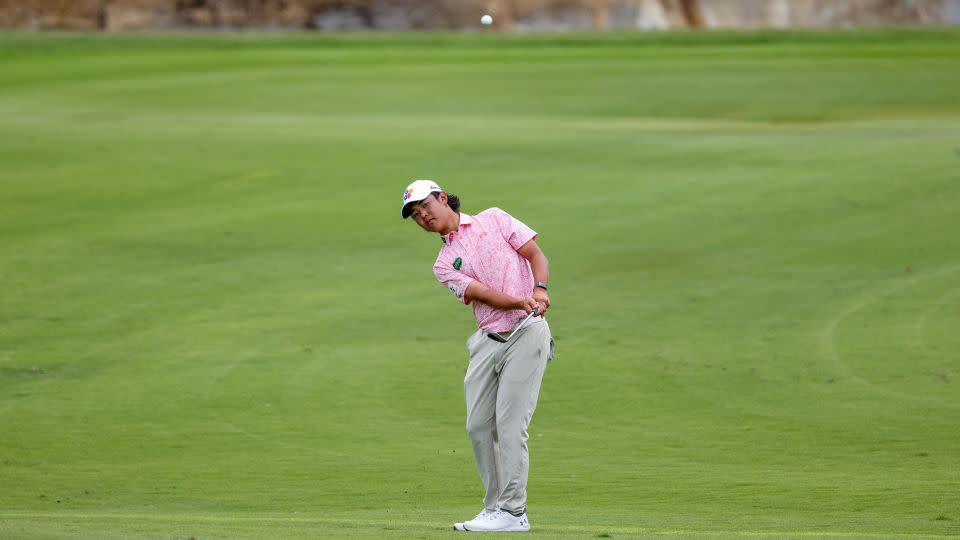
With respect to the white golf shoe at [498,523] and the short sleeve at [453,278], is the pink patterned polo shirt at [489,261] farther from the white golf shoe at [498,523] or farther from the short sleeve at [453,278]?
the white golf shoe at [498,523]

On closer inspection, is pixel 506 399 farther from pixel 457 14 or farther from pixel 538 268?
pixel 457 14

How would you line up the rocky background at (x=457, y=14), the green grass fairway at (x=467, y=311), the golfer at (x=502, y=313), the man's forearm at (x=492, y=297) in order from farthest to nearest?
the rocky background at (x=457, y=14)
the green grass fairway at (x=467, y=311)
the golfer at (x=502, y=313)
the man's forearm at (x=492, y=297)

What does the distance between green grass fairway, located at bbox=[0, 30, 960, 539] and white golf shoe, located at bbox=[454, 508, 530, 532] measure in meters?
0.09

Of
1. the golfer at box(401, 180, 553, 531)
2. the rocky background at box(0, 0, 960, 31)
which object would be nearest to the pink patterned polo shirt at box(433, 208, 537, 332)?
the golfer at box(401, 180, 553, 531)

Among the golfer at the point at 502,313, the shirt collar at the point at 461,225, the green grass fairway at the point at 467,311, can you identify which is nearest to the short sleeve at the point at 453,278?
the golfer at the point at 502,313

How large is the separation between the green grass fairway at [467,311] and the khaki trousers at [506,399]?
0.94ft

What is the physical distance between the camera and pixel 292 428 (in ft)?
34.8

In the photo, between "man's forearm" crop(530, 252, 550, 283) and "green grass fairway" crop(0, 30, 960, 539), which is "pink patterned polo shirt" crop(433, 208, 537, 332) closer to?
"man's forearm" crop(530, 252, 550, 283)

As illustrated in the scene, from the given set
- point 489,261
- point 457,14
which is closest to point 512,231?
point 489,261

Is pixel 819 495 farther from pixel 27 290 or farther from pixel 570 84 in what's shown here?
pixel 570 84

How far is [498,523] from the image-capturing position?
24.6 feet

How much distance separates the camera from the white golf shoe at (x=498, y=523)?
7465 millimetres

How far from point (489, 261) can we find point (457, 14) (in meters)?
50.5

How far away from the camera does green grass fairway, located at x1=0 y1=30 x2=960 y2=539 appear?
8836 mm
